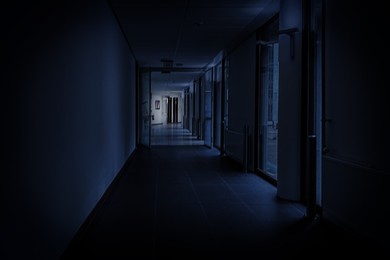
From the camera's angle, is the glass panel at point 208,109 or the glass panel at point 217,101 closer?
the glass panel at point 217,101

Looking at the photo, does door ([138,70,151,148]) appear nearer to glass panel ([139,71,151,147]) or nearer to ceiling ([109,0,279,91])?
glass panel ([139,71,151,147])

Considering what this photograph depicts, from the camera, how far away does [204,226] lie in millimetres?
4047

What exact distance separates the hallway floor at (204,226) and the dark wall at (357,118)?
0.33 meters

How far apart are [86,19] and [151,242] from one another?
2.46 meters

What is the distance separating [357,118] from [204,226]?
198cm

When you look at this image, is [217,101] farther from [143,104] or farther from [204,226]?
[204,226]

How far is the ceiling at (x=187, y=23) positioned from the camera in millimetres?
5758

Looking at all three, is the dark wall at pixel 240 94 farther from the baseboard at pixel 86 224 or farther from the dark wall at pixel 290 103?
the baseboard at pixel 86 224

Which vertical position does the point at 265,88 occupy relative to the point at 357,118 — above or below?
above

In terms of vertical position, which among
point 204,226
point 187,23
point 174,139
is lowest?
point 204,226

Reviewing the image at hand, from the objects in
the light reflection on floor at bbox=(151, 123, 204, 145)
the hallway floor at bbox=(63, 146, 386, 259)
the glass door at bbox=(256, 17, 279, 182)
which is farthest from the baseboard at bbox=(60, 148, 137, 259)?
the light reflection on floor at bbox=(151, 123, 204, 145)

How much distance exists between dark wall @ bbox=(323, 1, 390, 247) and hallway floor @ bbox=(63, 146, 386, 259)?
33 centimetres

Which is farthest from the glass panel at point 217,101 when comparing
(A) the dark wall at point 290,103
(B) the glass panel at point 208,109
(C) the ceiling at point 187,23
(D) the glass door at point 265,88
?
(A) the dark wall at point 290,103

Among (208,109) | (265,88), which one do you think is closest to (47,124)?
(265,88)
